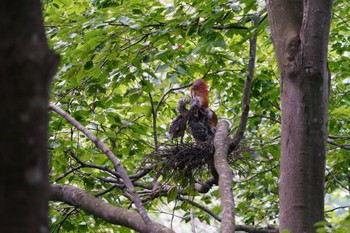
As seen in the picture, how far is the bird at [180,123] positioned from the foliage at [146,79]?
0.19 metres

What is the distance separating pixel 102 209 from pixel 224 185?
808 mm

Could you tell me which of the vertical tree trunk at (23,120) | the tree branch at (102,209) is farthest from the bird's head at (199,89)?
the vertical tree trunk at (23,120)

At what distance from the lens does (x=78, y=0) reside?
6344 millimetres

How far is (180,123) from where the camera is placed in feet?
19.0

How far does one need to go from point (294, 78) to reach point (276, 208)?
3.99 m

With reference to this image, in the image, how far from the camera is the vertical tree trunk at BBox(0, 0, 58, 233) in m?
0.85

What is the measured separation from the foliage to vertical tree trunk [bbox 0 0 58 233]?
3302 mm

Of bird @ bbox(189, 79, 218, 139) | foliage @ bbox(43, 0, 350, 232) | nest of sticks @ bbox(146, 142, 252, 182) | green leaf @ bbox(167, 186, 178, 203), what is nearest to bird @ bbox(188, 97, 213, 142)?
bird @ bbox(189, 79, 218, 139)

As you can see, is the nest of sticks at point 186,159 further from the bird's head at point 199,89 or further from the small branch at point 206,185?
the bird's head at point 199,89

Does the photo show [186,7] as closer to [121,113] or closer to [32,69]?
[121,113]

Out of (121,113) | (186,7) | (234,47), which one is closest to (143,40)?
(186,7)

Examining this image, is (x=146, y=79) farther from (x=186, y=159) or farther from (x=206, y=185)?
(x=206, y=185)

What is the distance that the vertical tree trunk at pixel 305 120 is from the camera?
3.14 meters

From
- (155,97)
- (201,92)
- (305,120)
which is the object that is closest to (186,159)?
(201,92)
